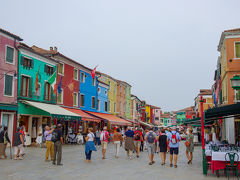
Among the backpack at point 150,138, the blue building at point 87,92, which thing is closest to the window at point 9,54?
the blue building at point 87,92

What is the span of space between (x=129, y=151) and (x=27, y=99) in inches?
443

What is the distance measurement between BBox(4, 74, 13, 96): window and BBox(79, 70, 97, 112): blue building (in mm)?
12258

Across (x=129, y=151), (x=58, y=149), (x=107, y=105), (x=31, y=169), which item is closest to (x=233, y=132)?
(x=129, y=151)

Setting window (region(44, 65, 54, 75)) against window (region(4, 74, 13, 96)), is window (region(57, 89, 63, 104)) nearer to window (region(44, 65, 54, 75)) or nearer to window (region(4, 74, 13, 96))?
window (region(44, 65, 54, 75))

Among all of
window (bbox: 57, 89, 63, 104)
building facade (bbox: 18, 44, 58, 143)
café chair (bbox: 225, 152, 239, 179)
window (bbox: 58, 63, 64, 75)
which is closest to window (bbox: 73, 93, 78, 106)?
window (bbox: 57, 89, 63, 104)

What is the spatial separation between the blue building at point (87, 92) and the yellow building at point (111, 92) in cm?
459

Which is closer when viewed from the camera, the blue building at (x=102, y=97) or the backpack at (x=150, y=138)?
the backpack at (x=150, y=138)

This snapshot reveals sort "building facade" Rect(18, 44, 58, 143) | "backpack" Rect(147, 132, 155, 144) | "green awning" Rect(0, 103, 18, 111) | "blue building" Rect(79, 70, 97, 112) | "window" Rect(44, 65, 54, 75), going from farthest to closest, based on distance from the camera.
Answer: "blue building" Rect(79, 70, 97, 112), "window" Rect(44, 65, 54, 75), "building facade" Rect(18, 44, 58, 143), "green awning" Rect(0, 103, 18, 111), "backpack" Rect(147, 132, 155, 144)

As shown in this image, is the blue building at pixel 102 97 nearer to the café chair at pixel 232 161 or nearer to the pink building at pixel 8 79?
the pink building at pixel 8 79

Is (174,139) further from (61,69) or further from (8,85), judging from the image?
(61,69)

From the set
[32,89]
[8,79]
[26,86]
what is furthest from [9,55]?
[32,89]

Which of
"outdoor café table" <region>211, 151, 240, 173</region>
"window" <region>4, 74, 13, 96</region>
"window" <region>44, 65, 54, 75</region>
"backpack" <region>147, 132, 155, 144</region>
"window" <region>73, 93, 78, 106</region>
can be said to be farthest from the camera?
"window" <region>73, 93, 78, 106</region>

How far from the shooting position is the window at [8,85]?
2132cm

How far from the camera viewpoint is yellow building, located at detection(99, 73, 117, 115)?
42906 mm
